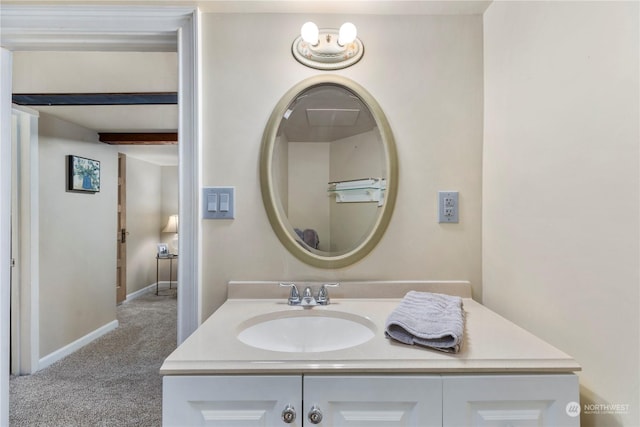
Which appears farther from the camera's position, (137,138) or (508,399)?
(137,138)

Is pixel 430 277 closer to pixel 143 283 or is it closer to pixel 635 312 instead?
pixel 635 312

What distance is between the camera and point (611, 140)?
0.67 meters

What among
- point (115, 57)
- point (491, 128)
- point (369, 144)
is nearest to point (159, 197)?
point (115, 57)

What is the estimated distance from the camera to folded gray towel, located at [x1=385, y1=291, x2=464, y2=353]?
0.72 meters

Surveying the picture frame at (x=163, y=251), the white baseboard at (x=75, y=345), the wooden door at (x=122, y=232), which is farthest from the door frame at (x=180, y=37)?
the picture frame at (x=163, y=251)

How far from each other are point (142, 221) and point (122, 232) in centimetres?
44

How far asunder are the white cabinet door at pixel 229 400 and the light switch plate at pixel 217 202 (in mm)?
636

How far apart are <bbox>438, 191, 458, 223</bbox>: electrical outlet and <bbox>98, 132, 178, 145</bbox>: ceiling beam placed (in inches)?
109

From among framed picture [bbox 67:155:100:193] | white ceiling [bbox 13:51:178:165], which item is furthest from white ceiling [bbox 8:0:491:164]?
framed picture [bbox 67:155:100:193]

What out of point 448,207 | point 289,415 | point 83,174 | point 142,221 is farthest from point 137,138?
point 289,415

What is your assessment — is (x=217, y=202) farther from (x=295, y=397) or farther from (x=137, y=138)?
(x=137, y=138)

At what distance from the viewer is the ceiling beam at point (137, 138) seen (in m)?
2.91

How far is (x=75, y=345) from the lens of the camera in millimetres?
2584

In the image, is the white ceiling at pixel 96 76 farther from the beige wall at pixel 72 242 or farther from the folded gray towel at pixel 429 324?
the folded gray towel at pixel 429 324
